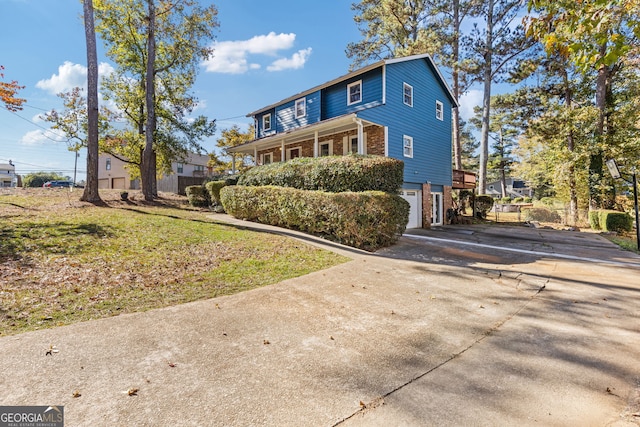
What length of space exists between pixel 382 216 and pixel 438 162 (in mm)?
11061

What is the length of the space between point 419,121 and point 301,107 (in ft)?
23.6

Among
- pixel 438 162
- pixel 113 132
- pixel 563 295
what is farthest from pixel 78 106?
pixel 563 295

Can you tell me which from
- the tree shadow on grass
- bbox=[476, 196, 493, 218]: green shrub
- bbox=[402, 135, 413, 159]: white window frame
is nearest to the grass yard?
the tree shadow on grass

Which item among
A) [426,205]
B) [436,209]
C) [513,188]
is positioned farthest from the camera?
[513,188]

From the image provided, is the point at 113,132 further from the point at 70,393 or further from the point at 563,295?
the point at 563,295

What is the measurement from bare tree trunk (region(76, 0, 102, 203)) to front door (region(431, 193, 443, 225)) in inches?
685

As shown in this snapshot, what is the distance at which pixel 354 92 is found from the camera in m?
15.6

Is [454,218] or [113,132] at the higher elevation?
[113,132]

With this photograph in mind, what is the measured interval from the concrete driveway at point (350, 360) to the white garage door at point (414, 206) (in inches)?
410

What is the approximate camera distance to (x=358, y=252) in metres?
8.38

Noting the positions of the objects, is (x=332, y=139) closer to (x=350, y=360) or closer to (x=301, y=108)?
(x=301, y=108)

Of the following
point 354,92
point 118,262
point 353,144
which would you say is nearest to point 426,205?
point 353,144

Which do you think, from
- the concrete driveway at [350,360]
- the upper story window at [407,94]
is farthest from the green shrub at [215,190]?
the concrete driveway at [350,360]

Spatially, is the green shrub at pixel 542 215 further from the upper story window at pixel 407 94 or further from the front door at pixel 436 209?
the upper story window at pixel 407 94
